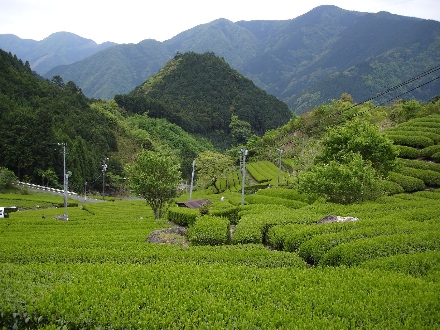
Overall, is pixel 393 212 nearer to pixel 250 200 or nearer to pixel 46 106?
pixel 250 200

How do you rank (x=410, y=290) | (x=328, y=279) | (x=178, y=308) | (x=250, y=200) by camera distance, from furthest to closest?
(x=250, y=200) < (x=328, y=279) < (x=410, y=290) < (x=178, y=308)

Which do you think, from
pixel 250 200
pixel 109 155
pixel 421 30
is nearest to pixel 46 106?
pixel 109 155

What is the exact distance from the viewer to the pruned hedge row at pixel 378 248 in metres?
11.1

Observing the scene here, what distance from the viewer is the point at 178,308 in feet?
24.4

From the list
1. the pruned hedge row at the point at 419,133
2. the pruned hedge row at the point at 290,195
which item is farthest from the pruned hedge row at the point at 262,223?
the pruned hedge row at the point at 419,133

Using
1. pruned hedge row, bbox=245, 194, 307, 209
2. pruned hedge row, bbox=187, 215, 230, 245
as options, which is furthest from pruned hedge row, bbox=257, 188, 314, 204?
pruned hedge row, bbox=187, 215, 230, 245

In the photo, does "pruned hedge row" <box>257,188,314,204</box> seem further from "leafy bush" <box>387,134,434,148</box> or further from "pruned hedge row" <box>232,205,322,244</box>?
"leafy bush" <box>387,134,434,148</box>

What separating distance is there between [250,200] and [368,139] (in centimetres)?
1178

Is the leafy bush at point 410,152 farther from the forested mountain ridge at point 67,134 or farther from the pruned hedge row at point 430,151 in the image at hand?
the forested mountain ridge at point 67,134

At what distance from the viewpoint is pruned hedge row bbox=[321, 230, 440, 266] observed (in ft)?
36.4

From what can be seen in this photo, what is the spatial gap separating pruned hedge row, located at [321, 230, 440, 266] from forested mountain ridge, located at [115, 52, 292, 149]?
4573 inches

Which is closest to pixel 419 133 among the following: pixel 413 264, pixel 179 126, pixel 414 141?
pixel 414 141

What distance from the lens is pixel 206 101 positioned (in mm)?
140375

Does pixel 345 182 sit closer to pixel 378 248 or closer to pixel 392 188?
pixel 392 188
